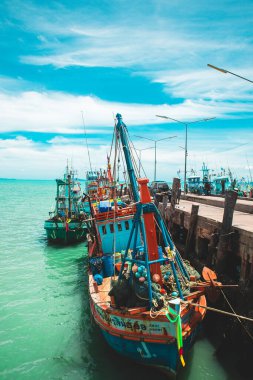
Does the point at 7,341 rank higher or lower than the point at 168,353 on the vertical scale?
lower

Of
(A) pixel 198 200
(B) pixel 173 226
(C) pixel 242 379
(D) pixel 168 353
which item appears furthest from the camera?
(A) pixel 198 200

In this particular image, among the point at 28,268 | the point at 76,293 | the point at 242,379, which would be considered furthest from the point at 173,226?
the point at 242,379

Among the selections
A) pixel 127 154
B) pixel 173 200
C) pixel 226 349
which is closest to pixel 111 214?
pixel 127 154

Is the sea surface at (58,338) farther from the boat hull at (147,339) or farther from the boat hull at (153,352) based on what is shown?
the boat hull at (147,339)

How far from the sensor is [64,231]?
26.7 m

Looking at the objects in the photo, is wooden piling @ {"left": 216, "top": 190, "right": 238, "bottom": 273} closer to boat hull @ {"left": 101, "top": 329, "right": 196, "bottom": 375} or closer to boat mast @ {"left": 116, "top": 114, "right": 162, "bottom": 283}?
boat mast @ {"left": 116, "top": 114, "right": 162, "bottom": 283}

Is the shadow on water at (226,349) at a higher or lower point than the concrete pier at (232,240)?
lower

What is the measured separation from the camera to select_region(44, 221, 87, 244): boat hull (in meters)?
26.7

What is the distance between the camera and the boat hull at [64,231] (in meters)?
26.7

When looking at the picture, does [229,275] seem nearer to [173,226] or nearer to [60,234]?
[173,226]

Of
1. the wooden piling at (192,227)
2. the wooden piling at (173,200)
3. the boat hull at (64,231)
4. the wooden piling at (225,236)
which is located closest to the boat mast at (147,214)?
the wooden piling at (225,236)

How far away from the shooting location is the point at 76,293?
15.9 metres

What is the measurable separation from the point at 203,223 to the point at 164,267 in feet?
13.3

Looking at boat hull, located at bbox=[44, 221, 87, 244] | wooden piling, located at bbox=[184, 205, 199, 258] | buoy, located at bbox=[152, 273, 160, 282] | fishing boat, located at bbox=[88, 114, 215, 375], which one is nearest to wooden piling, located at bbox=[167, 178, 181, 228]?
wooden piling, located at bbox=[184, 205, 199, 258]
